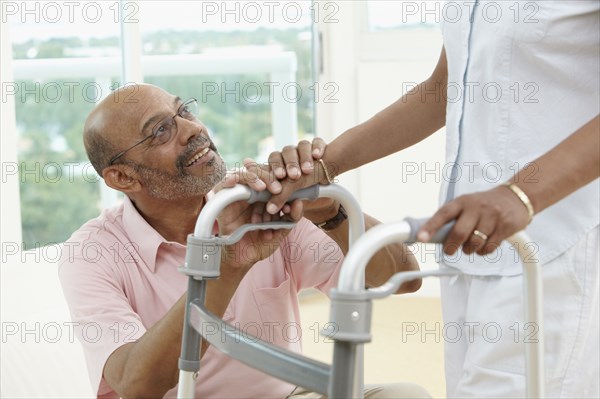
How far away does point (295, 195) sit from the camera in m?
1.54

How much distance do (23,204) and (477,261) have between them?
9.33ft

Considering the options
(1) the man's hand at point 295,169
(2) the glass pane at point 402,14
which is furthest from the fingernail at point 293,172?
(2) the glass pane at point 402,14

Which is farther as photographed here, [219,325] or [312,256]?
[312,256]

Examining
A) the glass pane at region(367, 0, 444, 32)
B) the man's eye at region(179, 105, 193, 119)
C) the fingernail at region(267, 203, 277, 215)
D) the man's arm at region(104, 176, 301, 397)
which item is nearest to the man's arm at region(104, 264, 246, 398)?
the man's arm at region(104, 176, 301, 397)

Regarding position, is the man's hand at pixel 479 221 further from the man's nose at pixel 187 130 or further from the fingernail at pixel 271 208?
the man's nose at pixel 187 130

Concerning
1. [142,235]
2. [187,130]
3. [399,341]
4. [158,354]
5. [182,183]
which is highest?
[187,130]

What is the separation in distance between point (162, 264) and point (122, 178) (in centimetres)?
28

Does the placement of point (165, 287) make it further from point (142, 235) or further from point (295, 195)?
point (295, 195)

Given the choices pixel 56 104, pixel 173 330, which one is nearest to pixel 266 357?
pixel 173 330

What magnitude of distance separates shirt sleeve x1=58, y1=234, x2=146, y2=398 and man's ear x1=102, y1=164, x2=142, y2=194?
19cm

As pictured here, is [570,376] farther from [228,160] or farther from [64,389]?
[228,160]

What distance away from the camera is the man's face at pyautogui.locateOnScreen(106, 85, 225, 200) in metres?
2.16

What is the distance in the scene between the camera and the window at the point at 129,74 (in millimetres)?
3846

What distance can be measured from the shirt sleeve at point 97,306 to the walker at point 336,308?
49 cm
